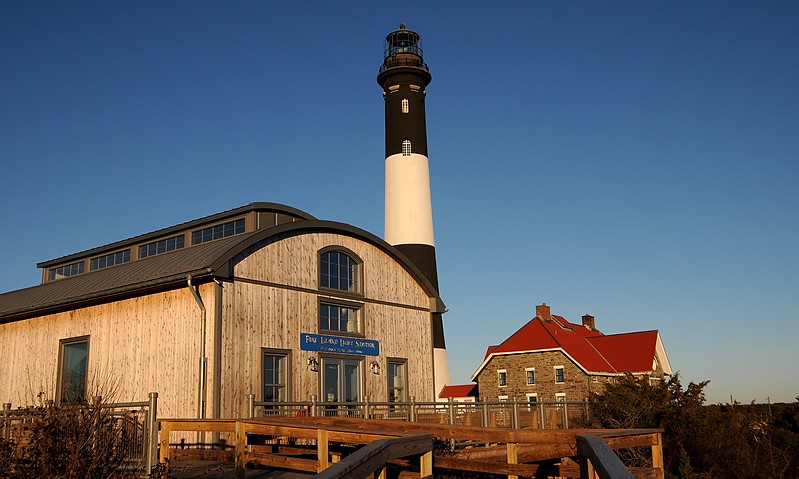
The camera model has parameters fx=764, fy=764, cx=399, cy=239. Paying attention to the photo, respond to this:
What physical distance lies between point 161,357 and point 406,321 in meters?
8.64

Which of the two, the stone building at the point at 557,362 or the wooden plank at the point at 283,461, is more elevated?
the stone building at the point at 557,362

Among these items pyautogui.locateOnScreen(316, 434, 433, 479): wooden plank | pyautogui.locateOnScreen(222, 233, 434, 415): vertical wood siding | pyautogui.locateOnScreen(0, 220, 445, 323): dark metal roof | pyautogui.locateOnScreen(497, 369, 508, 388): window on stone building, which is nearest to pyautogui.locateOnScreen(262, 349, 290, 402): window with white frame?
pyautogui.locateOnScreen(222, 233, 434, 415): vertical wood siding

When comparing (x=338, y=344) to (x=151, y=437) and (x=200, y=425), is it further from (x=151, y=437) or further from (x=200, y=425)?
(x=151, y=437)

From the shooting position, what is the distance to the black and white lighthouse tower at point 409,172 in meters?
36.3

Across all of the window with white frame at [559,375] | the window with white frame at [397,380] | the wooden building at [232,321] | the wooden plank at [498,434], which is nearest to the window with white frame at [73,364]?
the wooden building at [232,321]

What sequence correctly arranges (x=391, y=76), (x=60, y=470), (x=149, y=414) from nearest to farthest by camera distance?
(x=60, y=470) → (x=149, y=414) → (x=391, y=76)

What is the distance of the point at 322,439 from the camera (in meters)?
→ 9.40

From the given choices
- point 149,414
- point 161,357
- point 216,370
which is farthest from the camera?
point 161,357

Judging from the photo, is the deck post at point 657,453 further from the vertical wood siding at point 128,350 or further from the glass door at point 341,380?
the glass door at point 341,380

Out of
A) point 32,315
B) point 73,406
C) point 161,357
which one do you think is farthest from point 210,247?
point 73,406

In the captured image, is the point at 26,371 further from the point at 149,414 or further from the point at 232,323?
the point at 149,414

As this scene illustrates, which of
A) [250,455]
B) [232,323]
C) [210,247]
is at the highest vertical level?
[210,247]

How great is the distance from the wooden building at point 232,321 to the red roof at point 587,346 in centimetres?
1661

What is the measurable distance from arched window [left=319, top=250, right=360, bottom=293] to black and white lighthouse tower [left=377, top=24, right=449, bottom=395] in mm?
11022
